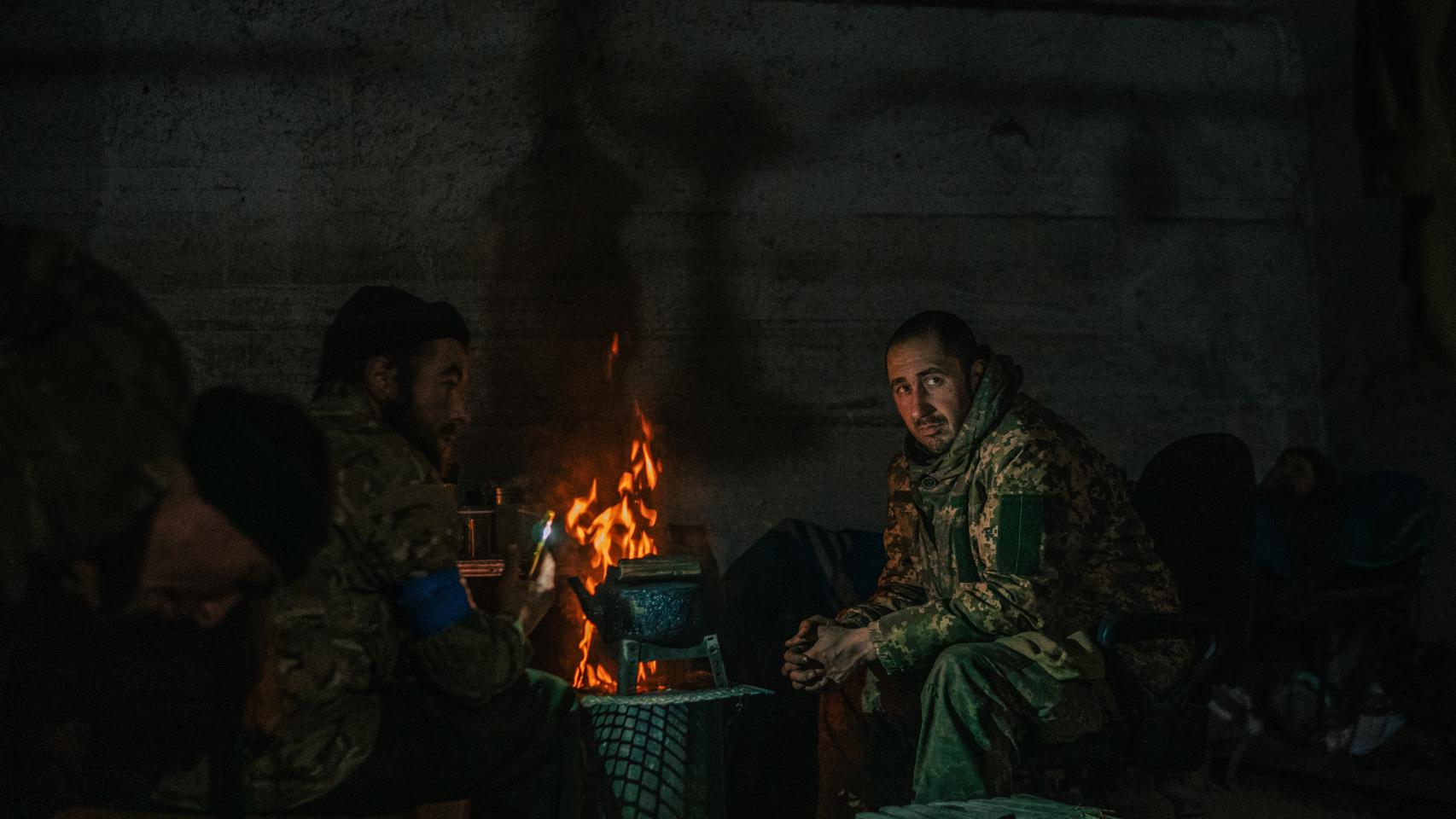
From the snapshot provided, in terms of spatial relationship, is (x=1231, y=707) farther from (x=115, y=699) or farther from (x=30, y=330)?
(x=30, y=330)

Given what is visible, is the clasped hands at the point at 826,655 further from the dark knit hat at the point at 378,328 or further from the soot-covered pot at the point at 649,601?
the dark knit hat at the point at 378,328

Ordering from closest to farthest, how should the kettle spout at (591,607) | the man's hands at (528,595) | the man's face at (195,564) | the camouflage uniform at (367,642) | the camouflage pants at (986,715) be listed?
the man's face at (195,564), the camouflage uniform at (367,642), the man's hands at (528,595), the camouflage pants at (986,715), the kettle spout at (591,607)

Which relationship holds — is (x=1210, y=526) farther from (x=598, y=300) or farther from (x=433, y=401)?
(x=598, y=300)

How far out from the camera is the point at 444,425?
2.83 m

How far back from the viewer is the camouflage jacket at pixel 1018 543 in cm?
351

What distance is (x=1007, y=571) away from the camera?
11.6ft

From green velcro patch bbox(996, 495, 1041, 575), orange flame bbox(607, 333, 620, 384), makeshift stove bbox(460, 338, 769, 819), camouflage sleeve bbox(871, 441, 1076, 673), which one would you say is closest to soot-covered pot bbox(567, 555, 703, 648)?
makeshift stove bbox(460, 338, 769, 819)

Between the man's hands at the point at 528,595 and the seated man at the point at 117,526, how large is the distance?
2.07 feet

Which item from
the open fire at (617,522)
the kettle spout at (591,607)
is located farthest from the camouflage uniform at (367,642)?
the open fire at (617,522)

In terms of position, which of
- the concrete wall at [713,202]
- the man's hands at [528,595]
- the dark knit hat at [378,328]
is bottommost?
the man's hands at [528,595]

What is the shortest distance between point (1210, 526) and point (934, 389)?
1030mm

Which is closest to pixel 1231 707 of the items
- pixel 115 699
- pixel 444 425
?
pixel 444 425

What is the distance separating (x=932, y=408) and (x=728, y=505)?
209 centimetres

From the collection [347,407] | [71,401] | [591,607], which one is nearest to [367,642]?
[347,407]
